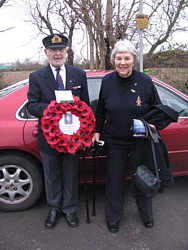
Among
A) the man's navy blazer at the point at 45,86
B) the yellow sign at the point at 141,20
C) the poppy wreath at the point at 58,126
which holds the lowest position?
the poppy wreath at the point at 58,126

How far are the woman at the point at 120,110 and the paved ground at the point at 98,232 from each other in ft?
0.57

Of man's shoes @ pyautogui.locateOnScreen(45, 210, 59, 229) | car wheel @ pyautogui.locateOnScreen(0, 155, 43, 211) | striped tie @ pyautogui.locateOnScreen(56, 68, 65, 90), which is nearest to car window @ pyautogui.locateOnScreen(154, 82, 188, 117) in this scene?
striped tie @ pyautogui.locateOnScreen(56, 68, 65, 90)

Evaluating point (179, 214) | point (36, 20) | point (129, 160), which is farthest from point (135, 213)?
point (36, 20)

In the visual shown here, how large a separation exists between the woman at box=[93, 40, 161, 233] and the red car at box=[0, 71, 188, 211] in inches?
15.9

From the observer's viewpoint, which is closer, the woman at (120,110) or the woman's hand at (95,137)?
the woman at (120,110)

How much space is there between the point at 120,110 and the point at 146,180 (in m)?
0.66

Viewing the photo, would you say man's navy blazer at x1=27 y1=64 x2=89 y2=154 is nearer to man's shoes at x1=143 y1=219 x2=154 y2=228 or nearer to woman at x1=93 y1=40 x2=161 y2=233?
woman at x1=93 y1=40 x2=161 y2=233

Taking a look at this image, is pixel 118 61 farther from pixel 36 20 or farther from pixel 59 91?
pixel 36 20

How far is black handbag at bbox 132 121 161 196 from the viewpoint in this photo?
2457 mm

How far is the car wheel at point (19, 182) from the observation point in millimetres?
2953

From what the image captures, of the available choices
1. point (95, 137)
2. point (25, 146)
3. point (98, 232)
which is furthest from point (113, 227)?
point (25, 146)

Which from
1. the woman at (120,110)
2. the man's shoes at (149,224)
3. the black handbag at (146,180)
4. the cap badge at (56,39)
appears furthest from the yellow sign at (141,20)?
the man's shoes at (149,224)

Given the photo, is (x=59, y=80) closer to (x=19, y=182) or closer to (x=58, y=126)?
(x=58, y=126)

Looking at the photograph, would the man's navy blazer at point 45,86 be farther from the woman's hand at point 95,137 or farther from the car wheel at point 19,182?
the car wheel at point 19,182
